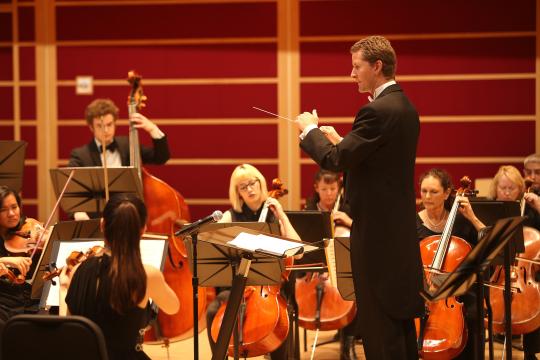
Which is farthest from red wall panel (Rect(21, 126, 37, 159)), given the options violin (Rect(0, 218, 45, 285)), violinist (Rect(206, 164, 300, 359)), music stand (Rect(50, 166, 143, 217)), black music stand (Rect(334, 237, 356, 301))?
black music stand (Rect(334, 237, 356, 301))

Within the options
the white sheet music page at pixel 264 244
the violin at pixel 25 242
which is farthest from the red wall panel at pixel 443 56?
the white sheet music page at pixel 264 244

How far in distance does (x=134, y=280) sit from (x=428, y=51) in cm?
453

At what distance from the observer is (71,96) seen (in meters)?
6.77

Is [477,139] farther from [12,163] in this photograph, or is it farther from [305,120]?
[305,120]

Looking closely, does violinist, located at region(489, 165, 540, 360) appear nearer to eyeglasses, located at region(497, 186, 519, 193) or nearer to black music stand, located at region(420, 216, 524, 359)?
eyeglasses, located at region(497, 186, 519, 193)

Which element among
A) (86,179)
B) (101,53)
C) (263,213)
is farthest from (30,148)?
(263,213)

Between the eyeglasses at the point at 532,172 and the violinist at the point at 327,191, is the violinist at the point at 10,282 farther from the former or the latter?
the eyeglasses at the point at 532,172

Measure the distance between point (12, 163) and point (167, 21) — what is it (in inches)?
106

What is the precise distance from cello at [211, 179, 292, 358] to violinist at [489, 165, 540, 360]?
142cm

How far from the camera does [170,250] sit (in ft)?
15.3

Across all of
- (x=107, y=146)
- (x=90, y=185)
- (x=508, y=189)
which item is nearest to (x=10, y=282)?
(x=90, y=185)

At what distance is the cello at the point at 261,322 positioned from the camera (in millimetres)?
3957

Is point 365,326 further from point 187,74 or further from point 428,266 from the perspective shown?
point 187,74

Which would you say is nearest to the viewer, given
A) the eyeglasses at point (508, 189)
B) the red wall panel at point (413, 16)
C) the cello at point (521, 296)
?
the cello at point (521, 296)
